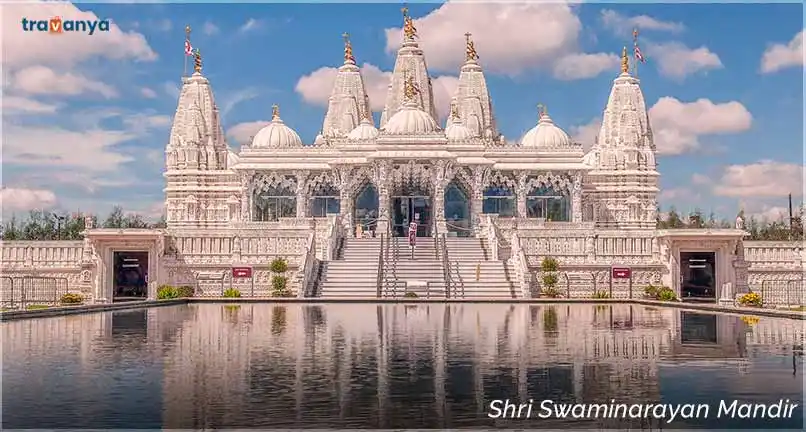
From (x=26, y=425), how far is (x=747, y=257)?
128 ft

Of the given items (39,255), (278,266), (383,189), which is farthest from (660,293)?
(39,255)

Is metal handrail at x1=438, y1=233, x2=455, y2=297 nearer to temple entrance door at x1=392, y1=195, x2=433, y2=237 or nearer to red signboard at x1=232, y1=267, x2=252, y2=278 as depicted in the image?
temple entrance door at x1=392, y1=195, x2=433, y2=237

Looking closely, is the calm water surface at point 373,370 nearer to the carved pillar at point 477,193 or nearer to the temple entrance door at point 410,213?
the carved pillar at point 477,193

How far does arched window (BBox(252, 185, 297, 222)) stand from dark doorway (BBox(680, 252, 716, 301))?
20.5m

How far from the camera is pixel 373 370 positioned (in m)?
15.9

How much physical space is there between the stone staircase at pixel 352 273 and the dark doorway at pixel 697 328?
527 inches

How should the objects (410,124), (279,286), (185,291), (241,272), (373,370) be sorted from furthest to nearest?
(410,124) < (241,272) < (279,286) < (185,291) < (373,370)

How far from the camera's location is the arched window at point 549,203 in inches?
2196

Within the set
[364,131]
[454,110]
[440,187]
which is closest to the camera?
[440,187]

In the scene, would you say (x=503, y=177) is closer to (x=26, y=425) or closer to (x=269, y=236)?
(x=269, y=236)

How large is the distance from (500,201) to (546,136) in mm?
8975

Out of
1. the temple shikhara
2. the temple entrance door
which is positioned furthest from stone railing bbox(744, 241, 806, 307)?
the temple entrance door

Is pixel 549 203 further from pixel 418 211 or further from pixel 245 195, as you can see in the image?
pixel 245 195

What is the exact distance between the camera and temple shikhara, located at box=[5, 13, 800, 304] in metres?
43.8
